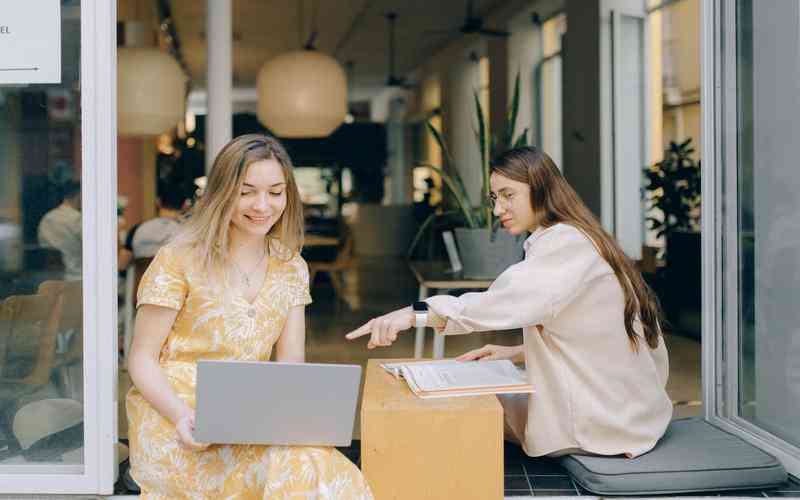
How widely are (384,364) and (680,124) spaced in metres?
5.83

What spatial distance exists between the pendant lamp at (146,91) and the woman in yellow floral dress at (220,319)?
298 centimetres

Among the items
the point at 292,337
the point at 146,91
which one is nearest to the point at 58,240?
the point at 292,337

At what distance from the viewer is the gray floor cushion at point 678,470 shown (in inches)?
116

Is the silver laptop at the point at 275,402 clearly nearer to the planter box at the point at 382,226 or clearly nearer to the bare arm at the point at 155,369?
the bare arm at the point at 155,369

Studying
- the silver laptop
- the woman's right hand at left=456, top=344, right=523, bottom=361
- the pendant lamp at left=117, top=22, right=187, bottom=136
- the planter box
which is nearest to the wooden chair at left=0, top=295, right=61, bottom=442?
the silver laptop

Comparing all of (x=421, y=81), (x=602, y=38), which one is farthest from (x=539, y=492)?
(x=421, y=81)

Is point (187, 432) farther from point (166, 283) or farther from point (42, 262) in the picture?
point (42, 262)

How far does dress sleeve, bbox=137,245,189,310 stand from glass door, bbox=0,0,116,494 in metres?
0.54

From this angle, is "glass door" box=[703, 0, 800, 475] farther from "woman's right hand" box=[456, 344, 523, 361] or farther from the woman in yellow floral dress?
the woman in yellow floral dress

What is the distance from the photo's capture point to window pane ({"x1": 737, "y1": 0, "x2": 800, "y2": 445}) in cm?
A: 319

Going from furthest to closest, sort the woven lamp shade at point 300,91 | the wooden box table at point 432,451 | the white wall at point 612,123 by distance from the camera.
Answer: the white wall at point 612,123
the woven lamp shade at point 300,91
the wooden box table at point 432,451

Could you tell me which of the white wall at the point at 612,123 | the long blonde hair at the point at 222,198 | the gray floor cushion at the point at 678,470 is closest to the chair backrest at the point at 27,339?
the long blonde hair at the point at 222,198

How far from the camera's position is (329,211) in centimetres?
2039

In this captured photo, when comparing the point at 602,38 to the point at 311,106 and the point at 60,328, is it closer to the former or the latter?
the point at 311,106
